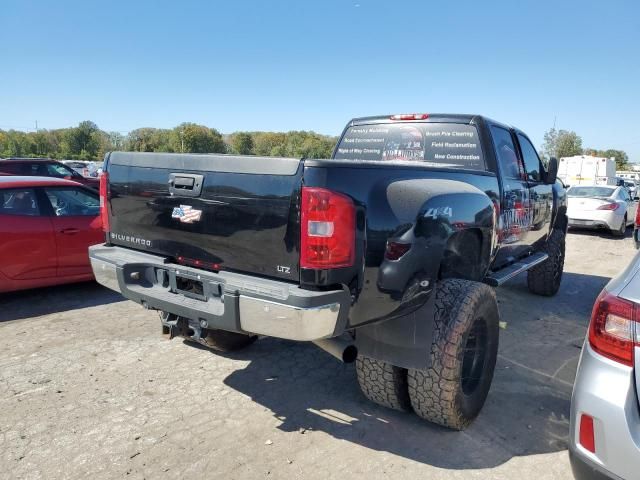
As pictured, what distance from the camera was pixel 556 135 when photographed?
59.3m

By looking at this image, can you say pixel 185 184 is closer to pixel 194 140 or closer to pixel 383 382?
pixel 383 382

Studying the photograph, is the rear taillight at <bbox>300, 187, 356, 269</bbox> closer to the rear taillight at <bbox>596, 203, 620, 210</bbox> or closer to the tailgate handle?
the tailgate handle

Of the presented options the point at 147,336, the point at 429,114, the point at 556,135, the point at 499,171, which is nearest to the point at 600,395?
the point at 499,171

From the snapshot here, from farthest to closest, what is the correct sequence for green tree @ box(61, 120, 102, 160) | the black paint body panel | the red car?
green tree @ box(61, 120, 102, 160), the red car, the black paint body panel

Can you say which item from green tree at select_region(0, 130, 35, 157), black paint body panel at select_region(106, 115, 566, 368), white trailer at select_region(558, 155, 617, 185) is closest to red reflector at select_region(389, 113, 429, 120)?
black paint body panel at select_region(106, 115, 566, 368)

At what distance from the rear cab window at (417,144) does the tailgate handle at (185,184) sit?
2.10 meters

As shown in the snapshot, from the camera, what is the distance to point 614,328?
76.4 inches

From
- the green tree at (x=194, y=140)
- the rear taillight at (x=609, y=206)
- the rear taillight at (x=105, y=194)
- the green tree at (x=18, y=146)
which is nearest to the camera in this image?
the rear taillight at (x=105, y=194)

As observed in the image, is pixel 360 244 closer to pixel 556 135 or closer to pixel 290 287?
pixel 290 287

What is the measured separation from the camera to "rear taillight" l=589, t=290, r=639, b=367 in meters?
1.88

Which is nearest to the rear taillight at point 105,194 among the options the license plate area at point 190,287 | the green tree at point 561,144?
the license plate area at point 190,287

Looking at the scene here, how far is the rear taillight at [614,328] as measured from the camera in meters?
1.88

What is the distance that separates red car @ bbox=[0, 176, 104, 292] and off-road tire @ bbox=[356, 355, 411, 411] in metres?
4.12

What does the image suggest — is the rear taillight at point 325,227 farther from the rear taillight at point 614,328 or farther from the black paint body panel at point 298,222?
the rear taillight at point 614,328
